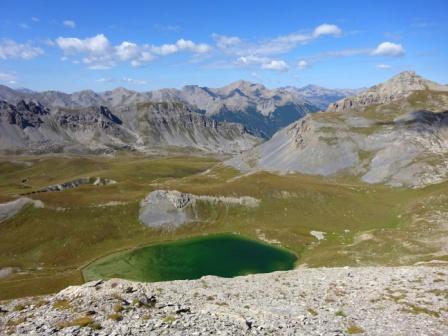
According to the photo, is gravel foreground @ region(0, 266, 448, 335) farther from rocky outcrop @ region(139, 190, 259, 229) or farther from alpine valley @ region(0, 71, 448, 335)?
rocky outcrop @ region(139, 190, 259, 229)

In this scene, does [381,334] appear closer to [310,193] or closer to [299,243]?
[299,243]

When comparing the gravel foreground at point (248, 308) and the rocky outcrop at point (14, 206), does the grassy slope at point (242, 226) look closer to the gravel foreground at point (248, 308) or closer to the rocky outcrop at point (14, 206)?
the rocky outcrop at point (14, 206)

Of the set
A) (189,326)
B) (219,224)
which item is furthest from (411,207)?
(189,326)

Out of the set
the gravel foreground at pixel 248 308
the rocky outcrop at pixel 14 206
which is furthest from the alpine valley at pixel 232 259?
the rocky outcrop at pixel 14 206

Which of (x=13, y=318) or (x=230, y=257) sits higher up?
(x=13, y=318)

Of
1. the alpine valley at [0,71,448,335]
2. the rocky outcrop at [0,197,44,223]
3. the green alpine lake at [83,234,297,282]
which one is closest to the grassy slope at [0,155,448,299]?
the alpine valley at [0,71,448,335]

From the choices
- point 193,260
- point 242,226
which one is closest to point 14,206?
point 193,260

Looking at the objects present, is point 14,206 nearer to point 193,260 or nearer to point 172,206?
point 172,206
